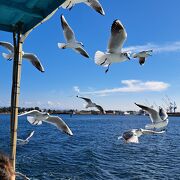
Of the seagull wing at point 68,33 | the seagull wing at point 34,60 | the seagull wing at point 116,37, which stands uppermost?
the seagull wing at point 68,33

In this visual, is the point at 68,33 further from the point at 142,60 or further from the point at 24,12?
the point at 24,12

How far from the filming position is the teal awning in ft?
11.3

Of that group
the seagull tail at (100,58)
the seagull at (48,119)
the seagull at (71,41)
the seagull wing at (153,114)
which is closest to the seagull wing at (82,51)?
the seagull at (71,41)

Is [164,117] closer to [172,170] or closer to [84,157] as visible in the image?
[172,170]

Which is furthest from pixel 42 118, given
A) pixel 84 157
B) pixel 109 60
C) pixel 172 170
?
pixel 84 157

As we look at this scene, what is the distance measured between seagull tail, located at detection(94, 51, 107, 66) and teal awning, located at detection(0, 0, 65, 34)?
5.47 feet

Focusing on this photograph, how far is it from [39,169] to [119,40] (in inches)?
386

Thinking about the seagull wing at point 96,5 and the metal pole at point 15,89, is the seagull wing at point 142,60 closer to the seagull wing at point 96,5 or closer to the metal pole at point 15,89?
the seagull wing at point 96,5

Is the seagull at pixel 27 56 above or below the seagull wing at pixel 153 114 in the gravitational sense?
above

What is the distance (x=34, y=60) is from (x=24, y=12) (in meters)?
1.67

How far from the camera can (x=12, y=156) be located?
3.90m

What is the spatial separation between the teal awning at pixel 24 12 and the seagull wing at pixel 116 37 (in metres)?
1.36

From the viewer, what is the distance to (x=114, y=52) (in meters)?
5.64

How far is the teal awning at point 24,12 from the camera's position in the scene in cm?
343
